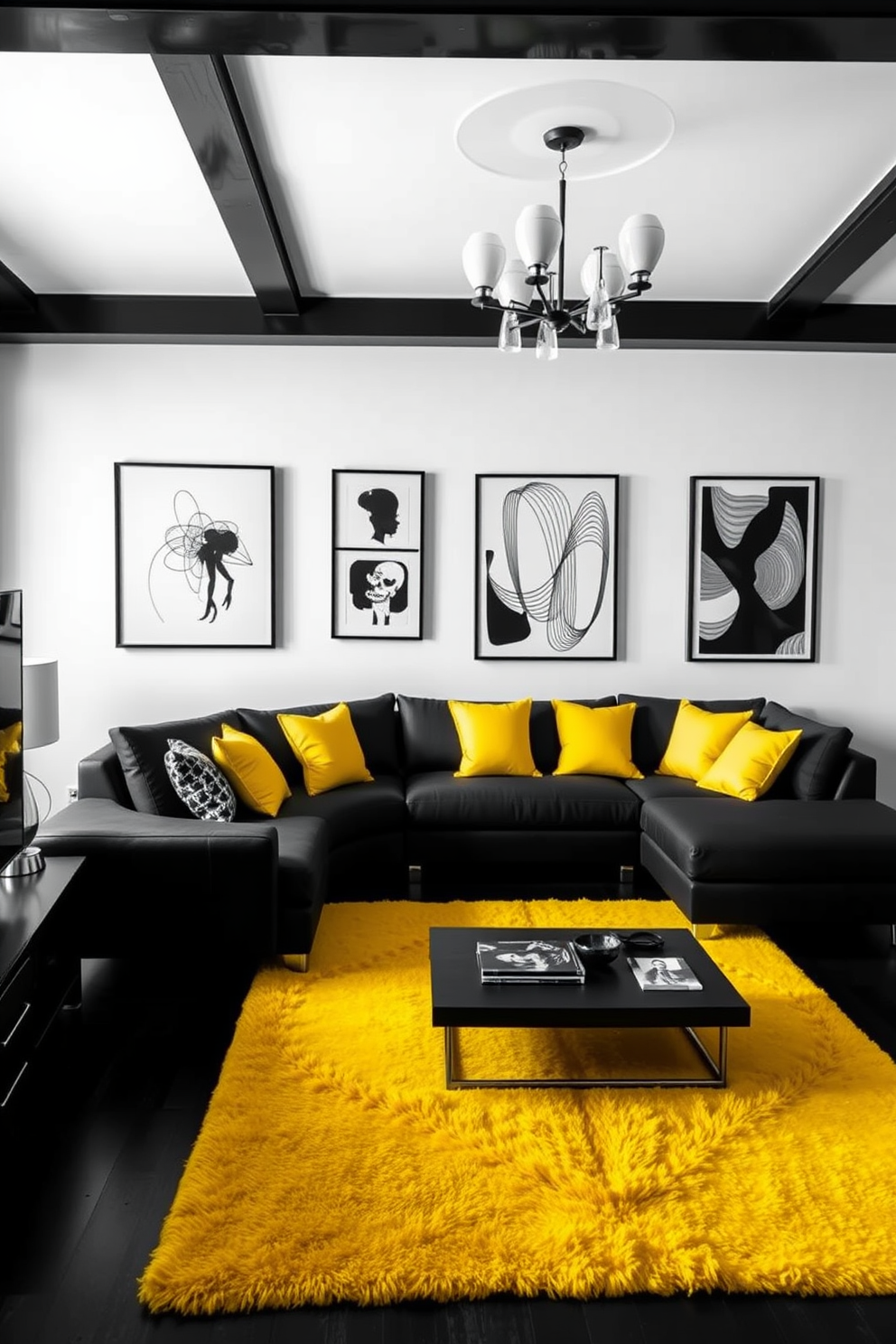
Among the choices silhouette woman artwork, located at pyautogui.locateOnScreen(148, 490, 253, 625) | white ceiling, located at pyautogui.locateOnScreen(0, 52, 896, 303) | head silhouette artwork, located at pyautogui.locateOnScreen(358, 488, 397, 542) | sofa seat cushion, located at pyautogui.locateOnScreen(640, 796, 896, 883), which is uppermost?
white ceiling, located at pyautogui.locateOnScreen(0, 52, 896, 303)

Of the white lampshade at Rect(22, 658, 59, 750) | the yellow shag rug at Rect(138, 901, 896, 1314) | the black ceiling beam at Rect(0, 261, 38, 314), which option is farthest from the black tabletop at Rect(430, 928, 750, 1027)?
the black ceiling beam at Rect(0, 261, 38, 314)

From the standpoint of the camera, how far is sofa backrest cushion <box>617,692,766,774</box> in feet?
18.0

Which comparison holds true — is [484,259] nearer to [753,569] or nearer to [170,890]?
[170,890]

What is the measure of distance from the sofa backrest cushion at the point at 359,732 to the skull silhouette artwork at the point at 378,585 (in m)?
0.51

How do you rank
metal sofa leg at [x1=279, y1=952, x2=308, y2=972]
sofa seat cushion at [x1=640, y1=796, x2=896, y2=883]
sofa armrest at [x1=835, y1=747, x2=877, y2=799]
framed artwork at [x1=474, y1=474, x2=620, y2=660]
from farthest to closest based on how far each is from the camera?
framed artwork at [x1=474, y1=474, x2=620, y2=660]
sofa armrest at [x1=835, y1=747, x2=877, y2=799]
sofa seat cushion at [x1=640, y1=796, x2=896, y2=883]
metal sofa leg at [x1=279, y1=952, x2=308, y2=972]

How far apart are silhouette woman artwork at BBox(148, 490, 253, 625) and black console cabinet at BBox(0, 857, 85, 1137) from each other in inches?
94.5

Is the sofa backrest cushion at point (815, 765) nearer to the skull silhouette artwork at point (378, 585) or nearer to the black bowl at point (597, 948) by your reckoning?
the black bowl at point (597, 948)

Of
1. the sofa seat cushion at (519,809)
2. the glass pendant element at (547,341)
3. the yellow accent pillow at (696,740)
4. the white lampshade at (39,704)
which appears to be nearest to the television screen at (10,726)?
the white lampshade at (39,704)

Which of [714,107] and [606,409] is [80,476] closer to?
[606,409]

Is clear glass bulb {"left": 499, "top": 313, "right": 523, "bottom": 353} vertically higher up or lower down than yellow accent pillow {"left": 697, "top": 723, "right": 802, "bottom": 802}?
higher up

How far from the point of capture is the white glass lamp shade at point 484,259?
330 centimetres

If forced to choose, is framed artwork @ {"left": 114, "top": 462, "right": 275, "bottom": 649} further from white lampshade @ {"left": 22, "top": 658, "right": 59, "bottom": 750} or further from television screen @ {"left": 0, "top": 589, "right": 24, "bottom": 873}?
television screen @ {"left": 0, "top": 589, "right": 24, "bottom": 873}

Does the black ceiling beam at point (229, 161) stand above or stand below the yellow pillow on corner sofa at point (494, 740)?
above

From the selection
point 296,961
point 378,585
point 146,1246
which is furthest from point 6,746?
point 378,585
